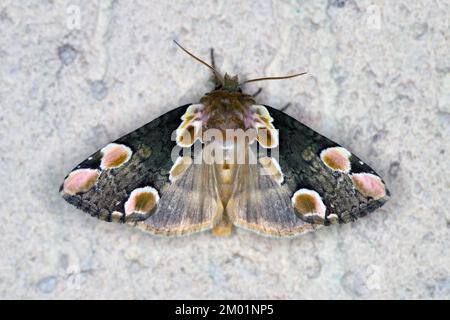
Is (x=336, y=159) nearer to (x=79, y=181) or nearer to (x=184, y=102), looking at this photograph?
(x=184, y=102)

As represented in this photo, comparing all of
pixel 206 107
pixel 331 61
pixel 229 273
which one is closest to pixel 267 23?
pixel 331 61

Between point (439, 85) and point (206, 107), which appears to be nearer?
point (206, 107)

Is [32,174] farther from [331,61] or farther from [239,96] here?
[331,61]

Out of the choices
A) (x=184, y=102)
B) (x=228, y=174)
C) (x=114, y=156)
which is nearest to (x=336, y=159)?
(x=228, y=174)

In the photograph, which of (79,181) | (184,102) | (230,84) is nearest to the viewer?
(79,181)

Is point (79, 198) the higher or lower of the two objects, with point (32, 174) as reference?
lower

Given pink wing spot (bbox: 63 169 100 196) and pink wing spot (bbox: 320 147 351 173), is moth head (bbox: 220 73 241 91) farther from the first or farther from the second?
pink wing spot (bbox: 63 169 100 196)
